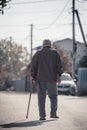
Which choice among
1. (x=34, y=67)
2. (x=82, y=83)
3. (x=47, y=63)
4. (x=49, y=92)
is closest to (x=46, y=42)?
(x=47, y=63)

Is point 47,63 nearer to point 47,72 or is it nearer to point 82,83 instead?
point 47,72

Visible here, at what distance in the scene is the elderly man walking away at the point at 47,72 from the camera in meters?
15.9

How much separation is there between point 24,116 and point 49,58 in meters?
1.71

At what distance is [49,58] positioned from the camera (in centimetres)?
1603

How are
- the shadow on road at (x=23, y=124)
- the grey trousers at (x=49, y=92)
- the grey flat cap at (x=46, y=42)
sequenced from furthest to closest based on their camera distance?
the grey flat cap at (x=46, y=42), the grey trousers at (x=49, y=92), the shadow on road at (x=23, y=124)

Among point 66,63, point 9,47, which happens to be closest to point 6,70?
point 9,47

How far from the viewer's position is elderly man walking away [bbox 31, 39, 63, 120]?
15875 millimetres

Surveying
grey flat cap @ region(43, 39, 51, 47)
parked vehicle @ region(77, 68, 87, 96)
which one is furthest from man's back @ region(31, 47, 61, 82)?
parked vehicle @ region(77, 68, 87, 96)

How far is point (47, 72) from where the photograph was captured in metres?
15.9

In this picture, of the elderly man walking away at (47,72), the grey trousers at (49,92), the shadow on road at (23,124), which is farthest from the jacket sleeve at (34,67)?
the shadow on road at (23,124)

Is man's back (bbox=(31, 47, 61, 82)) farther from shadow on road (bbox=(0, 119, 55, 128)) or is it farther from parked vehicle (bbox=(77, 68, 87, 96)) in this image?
parked vehicle (bbox=(77, 68, 87, 96))

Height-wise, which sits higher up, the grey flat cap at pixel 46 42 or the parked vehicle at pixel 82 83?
the grey flat cap at pixel 46 42

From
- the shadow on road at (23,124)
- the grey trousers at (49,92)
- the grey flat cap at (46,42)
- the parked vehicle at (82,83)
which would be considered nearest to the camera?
the shadow on road at (23,124)

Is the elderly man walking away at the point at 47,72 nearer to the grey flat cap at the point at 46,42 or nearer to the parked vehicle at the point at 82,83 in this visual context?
the grey flat cap at the point at 46,42
